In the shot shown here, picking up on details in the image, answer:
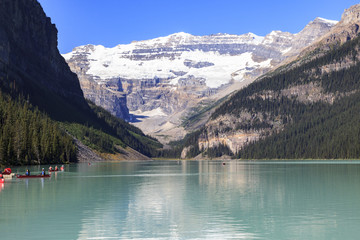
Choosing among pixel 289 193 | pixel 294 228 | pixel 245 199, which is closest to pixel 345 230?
pixel 294 228

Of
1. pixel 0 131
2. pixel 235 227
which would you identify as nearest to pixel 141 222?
pixel 235 227

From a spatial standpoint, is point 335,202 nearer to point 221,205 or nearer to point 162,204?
point 221,205

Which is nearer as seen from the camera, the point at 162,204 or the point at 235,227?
the point at 235,227

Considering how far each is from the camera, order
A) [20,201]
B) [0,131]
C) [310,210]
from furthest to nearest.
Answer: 1. [0,131]
2. [20,201]
3. [310,210]

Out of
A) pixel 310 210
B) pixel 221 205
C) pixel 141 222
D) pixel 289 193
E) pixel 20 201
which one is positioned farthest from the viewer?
pixel 289 193

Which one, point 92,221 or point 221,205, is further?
point 221,205

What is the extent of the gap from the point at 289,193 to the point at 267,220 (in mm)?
27193

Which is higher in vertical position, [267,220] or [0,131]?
[0,131]

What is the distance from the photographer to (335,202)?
63531mm

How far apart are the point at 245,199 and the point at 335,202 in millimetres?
12834

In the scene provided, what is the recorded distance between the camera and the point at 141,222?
161ft

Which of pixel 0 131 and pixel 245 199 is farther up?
pixel 0 131

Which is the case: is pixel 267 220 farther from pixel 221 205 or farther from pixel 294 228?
pixel 221 205

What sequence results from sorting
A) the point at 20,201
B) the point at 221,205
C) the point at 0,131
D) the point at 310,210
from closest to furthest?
the point at 310,210, the point at 221,205, the point at 20,201, the point at 0,131
